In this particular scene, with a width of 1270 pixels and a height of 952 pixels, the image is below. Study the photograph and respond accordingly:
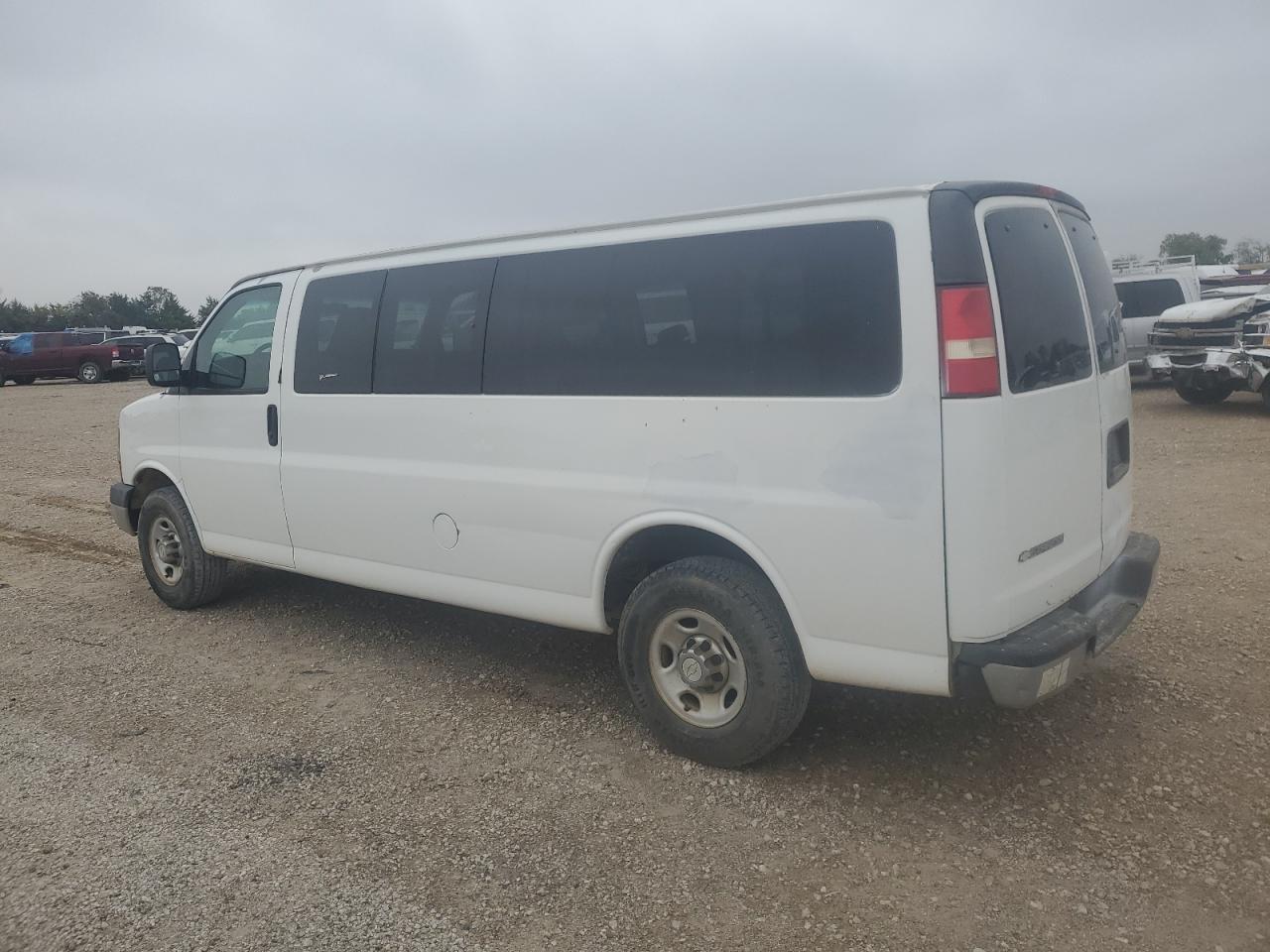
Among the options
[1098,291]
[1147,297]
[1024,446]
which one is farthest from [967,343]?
[1147,297]

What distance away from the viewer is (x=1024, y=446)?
10.6 feet

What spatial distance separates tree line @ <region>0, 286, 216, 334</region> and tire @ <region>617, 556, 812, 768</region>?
2816 inches

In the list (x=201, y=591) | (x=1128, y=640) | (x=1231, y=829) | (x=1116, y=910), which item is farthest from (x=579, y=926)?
(x=201, y=591)

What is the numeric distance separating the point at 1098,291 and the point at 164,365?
505 centimetres

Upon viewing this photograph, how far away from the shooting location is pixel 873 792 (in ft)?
12.0

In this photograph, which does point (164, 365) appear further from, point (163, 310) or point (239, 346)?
point (163, 310)

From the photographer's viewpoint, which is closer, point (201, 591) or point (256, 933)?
point (256, 933)

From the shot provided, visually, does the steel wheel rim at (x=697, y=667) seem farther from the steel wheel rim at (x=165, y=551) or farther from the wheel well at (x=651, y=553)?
the steel wheel rim at (x=165, y=551)

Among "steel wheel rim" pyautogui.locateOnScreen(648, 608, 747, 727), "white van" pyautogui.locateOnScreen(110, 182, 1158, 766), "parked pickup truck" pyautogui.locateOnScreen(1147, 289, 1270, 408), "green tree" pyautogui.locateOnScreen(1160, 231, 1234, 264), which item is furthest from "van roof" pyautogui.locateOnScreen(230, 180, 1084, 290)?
"green tree" pyautogui.locateOnScreen(1160, 231, 1234, 264)

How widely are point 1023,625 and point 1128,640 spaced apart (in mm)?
2055

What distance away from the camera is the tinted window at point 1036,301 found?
324cm

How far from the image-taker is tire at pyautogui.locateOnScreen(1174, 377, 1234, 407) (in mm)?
13602

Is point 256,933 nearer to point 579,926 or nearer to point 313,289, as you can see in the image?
point 579,926

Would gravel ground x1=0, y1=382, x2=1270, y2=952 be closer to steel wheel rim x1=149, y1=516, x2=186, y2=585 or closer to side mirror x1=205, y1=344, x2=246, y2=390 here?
steel wheel rim x1=149, y1=516, x2=186, y2=585
